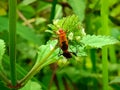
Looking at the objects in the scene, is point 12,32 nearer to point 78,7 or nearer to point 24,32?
point 78,7

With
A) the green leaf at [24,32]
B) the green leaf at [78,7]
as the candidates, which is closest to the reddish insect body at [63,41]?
the green leaf at [78,7]

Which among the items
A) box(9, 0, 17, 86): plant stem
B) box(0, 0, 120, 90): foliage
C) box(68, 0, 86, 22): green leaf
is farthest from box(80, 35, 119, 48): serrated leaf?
box(68, 0, 86, 22): green leaf

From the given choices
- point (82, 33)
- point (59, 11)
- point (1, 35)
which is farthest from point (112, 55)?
point (82, 33)

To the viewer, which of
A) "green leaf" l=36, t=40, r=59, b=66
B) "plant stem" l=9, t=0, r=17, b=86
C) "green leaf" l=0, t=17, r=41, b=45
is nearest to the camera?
"plant stem" l=9, t=0, r=17, b=86

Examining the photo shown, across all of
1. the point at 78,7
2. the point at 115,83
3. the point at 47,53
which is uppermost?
the point at 78,7

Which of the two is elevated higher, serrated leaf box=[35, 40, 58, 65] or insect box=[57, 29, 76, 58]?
insect box=[57, 29, 76, 58]

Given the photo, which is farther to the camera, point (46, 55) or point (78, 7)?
point (78, 7)

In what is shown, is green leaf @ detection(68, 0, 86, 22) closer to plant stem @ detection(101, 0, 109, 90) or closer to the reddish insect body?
plant stem @ detection(101, 0, 109, 90)

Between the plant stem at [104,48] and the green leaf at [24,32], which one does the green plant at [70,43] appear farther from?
the green leaf at [24,32]

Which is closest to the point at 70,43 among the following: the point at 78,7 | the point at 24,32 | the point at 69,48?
the point at 69,48

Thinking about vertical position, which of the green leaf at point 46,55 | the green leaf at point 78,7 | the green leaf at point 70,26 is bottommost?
the green leaf at point 46,55

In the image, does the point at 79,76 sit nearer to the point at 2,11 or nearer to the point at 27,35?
the point at 27,35

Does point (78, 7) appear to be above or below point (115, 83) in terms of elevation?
above
